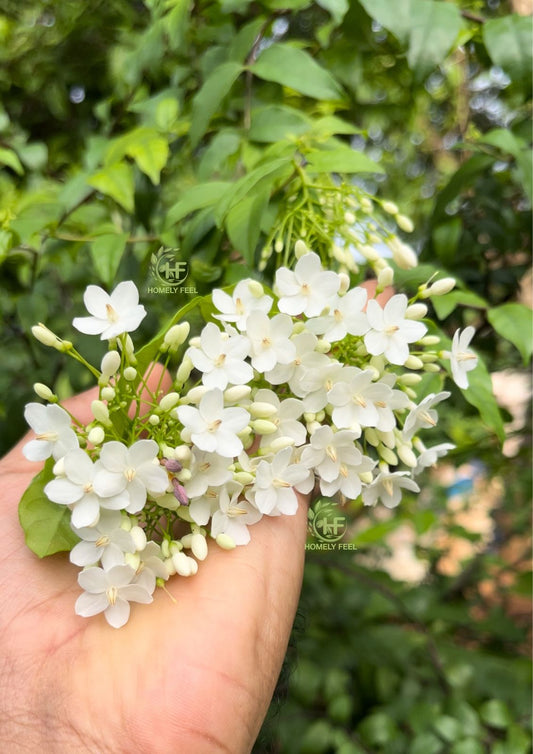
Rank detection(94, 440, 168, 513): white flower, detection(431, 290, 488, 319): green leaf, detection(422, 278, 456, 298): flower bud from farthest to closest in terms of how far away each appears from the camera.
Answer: detection(431, 290, 488, 319): green leaf < detection(422, 278, 456, 298): flower bud < detection(94, 440, 168, 513): white flower

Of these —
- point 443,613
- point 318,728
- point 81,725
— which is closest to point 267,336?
point 81,725

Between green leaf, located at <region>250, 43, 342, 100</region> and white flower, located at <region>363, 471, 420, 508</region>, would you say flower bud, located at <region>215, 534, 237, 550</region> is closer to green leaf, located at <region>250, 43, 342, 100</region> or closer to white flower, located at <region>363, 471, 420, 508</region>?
white flower, located at <region>363, 471, 420, 508</region>

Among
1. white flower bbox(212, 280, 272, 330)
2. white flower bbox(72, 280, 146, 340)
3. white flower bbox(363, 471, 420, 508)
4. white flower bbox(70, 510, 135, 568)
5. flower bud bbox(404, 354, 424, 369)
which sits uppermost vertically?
white flower bbox(72, 280, 146, 340)

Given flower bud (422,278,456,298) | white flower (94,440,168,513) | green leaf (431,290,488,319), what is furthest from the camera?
green leaf (431,290,488,319)

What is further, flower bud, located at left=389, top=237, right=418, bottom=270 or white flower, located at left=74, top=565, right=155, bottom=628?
flower bud, located at left=389, top=237, right=418, bottom=270

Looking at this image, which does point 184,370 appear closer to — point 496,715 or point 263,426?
point 263,426

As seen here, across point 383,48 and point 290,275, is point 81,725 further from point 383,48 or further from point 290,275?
point 383,48

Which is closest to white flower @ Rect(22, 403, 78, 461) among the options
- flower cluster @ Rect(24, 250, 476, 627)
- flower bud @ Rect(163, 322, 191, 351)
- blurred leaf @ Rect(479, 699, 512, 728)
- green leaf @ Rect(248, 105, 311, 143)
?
flower cluster @ Rect(24, 250, 476, 627)

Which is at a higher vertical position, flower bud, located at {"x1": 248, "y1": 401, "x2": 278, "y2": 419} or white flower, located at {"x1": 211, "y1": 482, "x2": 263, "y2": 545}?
flower bud, located at {"x1": 248, "y1": 401, "x2": 278, "y2": 419}
